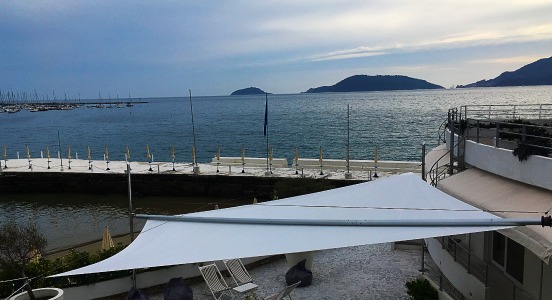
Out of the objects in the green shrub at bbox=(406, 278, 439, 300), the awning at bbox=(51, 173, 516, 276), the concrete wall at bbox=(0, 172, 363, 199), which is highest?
the awning at bbox=(51, 173, 516, 276)

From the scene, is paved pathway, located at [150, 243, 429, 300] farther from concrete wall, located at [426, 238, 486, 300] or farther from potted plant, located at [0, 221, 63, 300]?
potted plant, located at [0, 221, 63, 300]

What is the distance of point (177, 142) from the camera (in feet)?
230

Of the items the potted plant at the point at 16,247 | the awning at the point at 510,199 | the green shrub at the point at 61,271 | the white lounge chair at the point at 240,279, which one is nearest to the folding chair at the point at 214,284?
the white lounge chair at the point at 240,279

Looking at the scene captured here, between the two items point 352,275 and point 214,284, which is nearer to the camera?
point 214,284

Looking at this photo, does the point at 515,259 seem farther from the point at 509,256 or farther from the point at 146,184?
the point at 146,184

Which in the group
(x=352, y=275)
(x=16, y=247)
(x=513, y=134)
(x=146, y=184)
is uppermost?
(x=513, y=134)

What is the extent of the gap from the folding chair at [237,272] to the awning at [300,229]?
2.15 m

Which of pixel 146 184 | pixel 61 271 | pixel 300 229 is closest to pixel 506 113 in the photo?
pixel 300 229

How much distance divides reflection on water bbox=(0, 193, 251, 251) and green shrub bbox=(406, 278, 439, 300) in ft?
44.1

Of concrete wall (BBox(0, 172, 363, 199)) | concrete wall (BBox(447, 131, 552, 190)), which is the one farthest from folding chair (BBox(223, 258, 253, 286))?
concrete wall (BBox(0, 172, 363, 199))

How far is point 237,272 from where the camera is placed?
9.45 meters

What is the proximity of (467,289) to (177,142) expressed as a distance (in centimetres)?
6502

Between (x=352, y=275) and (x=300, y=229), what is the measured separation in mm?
4491

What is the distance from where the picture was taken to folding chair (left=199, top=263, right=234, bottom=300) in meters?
8.83
